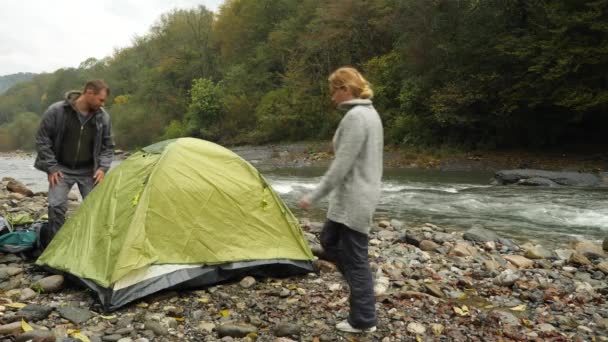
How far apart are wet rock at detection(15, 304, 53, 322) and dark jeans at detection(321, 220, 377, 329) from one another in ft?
8.35

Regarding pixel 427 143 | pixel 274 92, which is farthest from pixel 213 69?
pixel 427 143

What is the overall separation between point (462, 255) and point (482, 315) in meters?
2.69

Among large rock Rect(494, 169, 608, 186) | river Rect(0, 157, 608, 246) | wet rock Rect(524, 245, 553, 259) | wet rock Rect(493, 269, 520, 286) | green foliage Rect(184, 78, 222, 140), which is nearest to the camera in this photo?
wet rock Rect(493, 269, 520, 286)

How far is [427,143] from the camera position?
28.6 meters

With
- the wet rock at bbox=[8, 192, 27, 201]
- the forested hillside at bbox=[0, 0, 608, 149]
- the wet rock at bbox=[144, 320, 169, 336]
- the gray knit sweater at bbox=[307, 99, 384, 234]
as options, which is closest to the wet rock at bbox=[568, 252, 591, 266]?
the gray knit sweater at bbox=[307, 99, 384, 234]

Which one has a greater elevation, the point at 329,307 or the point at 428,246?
the point at 329,307

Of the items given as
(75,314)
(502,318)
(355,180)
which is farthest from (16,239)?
(502,318)

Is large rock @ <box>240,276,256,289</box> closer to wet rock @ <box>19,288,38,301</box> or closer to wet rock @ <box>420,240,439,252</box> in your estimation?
wet rock @ <box>19,288,38,301</box>

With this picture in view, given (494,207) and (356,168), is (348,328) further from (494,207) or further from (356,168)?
(494,207)

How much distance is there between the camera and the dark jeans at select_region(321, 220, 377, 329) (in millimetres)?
3721

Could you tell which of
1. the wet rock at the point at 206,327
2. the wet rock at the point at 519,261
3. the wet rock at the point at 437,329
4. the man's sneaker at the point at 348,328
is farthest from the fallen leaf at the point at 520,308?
the wet rock at the point at 206,327

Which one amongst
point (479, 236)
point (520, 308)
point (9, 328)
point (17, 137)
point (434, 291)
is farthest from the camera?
point (17, 137)

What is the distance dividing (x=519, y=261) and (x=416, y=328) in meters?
3.38

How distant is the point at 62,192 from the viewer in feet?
18.3
